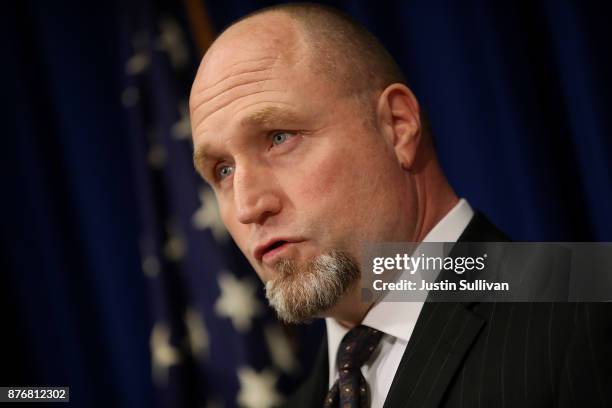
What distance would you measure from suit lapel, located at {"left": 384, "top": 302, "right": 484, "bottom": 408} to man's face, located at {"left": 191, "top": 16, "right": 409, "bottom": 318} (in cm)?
21

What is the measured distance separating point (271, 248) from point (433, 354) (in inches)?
16.2

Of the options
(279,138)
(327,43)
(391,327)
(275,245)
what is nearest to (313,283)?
(275,245)

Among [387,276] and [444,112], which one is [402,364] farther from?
[444,112]

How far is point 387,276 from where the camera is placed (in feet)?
4.65

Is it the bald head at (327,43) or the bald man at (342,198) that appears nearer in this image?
the bald man at (342,198)

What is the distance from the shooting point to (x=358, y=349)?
1436mm

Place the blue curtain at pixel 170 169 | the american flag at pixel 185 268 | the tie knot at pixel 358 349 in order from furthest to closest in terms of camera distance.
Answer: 1. the american flag at pixel 185 268
2. the blue curtain at pixel 170 169
3. the tie knot at pixel 358 349

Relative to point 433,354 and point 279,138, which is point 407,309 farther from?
point 279,138

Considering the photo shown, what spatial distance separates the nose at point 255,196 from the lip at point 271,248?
0.05m

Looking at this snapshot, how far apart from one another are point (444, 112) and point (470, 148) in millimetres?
182

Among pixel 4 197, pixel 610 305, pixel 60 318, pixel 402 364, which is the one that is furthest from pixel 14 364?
pixel 610 305

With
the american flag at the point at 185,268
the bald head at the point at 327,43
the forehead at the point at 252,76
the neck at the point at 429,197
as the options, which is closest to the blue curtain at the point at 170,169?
the american flag at the point at 185,268

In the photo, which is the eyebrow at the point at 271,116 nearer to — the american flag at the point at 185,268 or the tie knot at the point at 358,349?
the tie knot at the point at 358,349

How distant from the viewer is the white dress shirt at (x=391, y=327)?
1.38m
